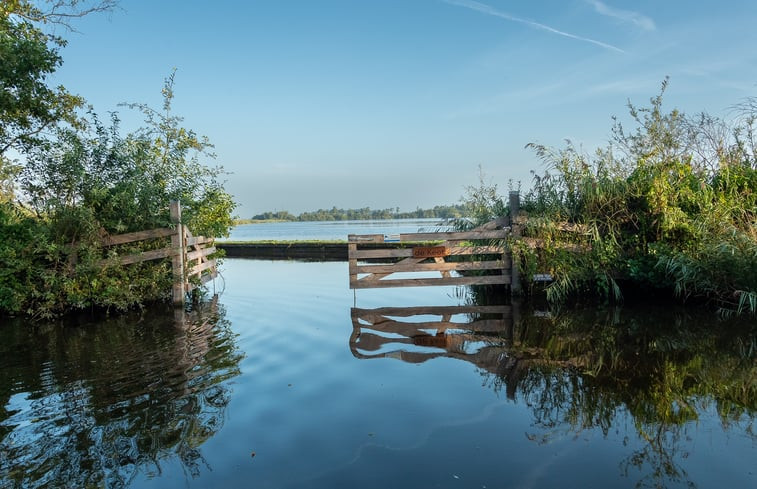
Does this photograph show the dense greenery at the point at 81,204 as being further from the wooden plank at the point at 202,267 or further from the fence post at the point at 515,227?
the fence post at the point at 515,227

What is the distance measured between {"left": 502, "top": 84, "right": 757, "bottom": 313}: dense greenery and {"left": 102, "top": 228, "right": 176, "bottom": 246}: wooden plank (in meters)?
6.58

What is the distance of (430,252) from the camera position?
358 inches

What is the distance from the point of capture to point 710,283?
299 inches

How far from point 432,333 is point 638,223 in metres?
4.94

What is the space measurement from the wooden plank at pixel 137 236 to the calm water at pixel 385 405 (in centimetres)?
187

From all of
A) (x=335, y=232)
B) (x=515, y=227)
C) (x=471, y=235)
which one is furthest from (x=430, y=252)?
(x=335, y=232)

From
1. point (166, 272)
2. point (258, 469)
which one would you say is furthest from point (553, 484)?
point (166, 272)

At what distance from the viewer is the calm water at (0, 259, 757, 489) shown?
9.76 ft

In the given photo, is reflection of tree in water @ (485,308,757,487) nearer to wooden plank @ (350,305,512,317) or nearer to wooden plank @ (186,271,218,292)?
wooden plank @ (350,305,512,317)

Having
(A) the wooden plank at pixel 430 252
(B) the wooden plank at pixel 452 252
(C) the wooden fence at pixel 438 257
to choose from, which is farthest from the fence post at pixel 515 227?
(A) the wooden plank at pixel 430 252

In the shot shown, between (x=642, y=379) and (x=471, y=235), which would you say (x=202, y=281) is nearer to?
(x=471, y=235)

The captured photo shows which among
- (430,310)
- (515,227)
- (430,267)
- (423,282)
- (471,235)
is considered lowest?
(430,310)

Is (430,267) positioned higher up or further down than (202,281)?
higher up

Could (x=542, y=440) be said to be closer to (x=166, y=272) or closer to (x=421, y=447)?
(x=421, y=447)
